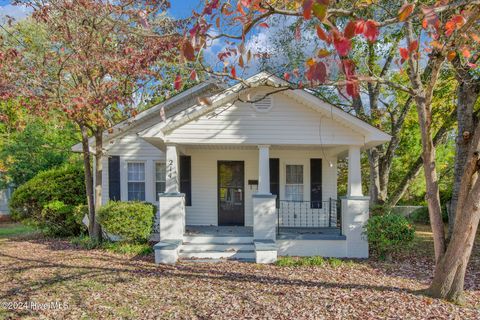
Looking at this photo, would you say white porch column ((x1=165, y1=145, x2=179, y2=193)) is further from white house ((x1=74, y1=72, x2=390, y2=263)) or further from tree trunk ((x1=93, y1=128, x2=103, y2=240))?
tree trunk ((x1=93, y1=128, x2=103, y2=240))

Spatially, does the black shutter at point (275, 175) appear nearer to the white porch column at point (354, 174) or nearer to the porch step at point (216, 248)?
the porch step at point (216, 248)

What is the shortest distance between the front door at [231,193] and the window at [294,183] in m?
1.51

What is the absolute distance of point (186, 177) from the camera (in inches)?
465

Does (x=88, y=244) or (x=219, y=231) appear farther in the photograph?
(x=219, y=231)

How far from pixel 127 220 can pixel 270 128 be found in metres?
4.44

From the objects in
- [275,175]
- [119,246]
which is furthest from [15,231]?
[275,175]

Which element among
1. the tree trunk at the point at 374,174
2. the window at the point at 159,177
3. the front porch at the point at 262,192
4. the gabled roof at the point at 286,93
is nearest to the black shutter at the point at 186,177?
the front porch at the point at 262,192

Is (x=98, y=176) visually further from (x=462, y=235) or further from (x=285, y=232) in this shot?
(x=462, y=235)

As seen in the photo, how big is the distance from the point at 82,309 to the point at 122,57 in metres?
6.11

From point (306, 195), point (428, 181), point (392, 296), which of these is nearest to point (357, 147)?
point (306, 195)

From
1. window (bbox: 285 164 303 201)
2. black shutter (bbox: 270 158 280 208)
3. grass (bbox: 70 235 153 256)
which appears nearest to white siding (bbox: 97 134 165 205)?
grass (bbox: 70 235 153 256)

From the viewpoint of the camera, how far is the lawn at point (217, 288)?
5.18 meters

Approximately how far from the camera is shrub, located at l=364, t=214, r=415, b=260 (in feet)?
28.1

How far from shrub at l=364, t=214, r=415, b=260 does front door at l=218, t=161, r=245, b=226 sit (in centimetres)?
440
